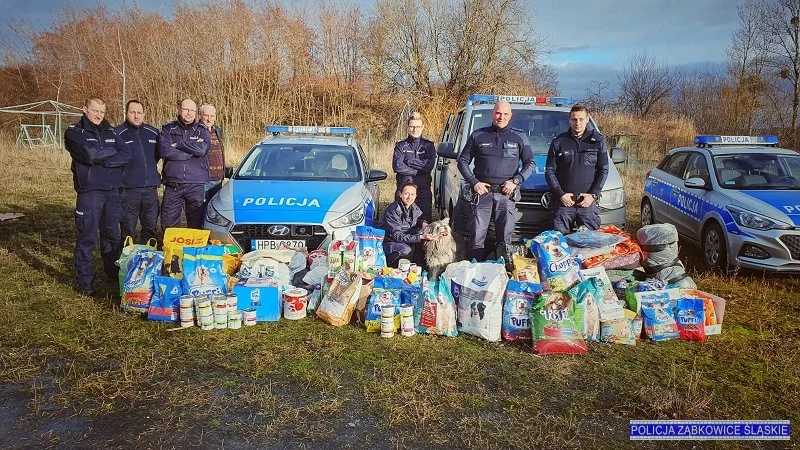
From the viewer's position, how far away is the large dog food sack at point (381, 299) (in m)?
4.64

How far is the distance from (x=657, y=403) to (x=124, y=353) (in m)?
3.76

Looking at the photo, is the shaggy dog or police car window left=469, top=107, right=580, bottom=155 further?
police car window left=469, top=107, right=580, bottom=155

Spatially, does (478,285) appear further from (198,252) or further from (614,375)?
(198,252)

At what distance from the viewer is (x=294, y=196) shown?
5.99 metres

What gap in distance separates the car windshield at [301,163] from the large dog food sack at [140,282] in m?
1.99

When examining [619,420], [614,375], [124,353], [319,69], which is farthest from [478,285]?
[319,69]

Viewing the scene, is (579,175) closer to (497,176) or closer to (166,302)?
(497,176)

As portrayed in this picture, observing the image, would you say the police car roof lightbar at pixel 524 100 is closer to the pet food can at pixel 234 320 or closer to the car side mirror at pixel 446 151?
the car side mirror at pixel 446 151

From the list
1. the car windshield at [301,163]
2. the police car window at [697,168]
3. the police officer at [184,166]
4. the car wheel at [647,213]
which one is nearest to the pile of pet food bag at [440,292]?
the police officer at [184,166]

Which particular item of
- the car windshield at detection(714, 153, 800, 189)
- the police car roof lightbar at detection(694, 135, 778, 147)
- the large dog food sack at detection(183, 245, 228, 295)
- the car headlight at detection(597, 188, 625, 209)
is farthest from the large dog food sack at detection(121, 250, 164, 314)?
the police car roof lightbar at detection(694, 135, 778, 147)

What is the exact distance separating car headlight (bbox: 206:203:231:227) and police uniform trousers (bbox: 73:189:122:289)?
87 centimetres

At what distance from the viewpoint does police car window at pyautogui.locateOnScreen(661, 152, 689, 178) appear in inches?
312

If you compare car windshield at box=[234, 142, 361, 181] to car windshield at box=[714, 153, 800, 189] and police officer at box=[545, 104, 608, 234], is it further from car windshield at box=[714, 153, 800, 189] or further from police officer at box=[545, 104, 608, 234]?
car windshield at box=[714, 153, 800, 189]

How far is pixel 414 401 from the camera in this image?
11.1 ft
